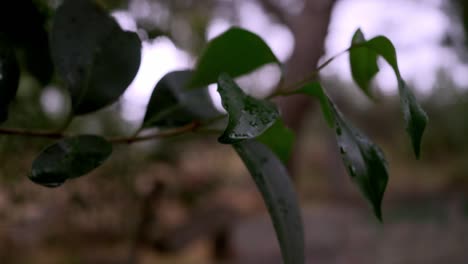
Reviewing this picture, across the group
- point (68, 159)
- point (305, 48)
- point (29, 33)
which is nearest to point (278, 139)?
point (68, 159)

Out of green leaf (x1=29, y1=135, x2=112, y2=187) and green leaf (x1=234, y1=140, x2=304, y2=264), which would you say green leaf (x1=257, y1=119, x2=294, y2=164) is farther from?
green leaf (x1=29, y1=135, x2=112, y2=187)

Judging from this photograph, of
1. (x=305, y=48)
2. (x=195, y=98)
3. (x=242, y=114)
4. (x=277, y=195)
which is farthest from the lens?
(x=305, y=48)

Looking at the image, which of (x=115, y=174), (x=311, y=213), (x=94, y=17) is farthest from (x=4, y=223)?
(x=311, y=213)

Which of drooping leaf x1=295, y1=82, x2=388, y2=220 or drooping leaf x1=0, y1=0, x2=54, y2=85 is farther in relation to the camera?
drooping leaf x1=0, y1=0, x2=54, y2=85

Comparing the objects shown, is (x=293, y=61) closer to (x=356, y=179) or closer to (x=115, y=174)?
(x=115, y=174)

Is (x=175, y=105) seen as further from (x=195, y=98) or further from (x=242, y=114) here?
(x=242, y=114)

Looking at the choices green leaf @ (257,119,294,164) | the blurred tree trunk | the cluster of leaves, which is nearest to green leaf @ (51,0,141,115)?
the cluster of leaves

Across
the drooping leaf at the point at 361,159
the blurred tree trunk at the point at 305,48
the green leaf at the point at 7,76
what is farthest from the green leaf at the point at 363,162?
the blurred tree trunk at the point at 305,48
